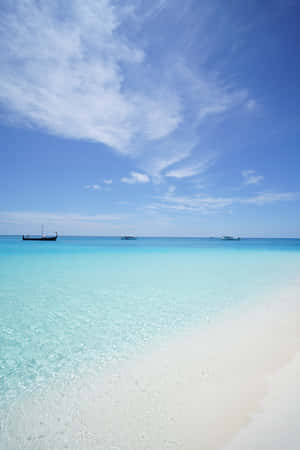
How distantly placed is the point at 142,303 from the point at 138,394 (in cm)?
466

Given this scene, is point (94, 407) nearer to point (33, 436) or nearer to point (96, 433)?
point (96, 433)

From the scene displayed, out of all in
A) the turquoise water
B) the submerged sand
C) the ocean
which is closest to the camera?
the submerged sand

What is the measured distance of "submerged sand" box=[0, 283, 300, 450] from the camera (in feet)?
7.81

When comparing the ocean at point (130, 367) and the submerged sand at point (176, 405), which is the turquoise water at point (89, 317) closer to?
the ocean at point (130, 367)

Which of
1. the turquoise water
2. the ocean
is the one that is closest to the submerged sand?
the ocean

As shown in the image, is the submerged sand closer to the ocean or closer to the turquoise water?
the ocean

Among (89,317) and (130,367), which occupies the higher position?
(130,367)

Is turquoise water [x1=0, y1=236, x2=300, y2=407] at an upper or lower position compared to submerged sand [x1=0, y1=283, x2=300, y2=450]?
lower

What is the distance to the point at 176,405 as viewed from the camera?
2887 mm

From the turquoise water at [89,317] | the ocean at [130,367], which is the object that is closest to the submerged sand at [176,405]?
the ocean at [130,367]

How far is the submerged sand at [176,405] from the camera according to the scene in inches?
93.7

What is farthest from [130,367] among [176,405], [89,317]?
Result: [89,317]

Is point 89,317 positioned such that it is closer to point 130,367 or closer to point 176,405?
point 130,367

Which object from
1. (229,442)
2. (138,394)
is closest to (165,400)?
(138,394)
